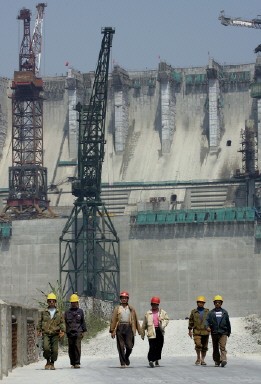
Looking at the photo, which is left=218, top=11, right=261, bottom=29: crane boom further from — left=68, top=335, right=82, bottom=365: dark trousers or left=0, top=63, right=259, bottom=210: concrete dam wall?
left=68, top=335, right=82, bottom=365: dark trousers

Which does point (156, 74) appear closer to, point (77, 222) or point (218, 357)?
point (77, 222)

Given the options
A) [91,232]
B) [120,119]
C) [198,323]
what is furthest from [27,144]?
[198,323]

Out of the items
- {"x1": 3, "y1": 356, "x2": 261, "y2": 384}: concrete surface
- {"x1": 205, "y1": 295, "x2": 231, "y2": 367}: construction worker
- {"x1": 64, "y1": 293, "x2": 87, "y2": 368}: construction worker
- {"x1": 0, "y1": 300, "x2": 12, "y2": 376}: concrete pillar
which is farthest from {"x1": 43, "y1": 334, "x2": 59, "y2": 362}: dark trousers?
{"x1": 205, "y1": 295, "x2": 231, "y2": 367}: construction worker

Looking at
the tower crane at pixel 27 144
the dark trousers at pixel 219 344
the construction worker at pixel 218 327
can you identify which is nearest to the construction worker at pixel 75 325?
the construction worker at pixel 218 327

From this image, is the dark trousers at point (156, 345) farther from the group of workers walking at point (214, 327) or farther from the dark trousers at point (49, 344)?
the dark trousers at point (49, 344)

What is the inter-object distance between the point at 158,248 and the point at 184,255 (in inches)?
135

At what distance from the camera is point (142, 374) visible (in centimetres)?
3894

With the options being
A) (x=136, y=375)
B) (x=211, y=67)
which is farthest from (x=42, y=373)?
(x=211, y=67)

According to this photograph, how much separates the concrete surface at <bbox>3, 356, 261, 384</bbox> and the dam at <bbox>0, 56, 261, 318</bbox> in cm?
9591

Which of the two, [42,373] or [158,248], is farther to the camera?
[158,248]

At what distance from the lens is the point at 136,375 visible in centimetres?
3841

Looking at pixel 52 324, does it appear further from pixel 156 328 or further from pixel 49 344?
pixel 156 328

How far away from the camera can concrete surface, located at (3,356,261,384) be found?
3597 centimetres

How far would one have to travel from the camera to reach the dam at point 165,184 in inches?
5620
